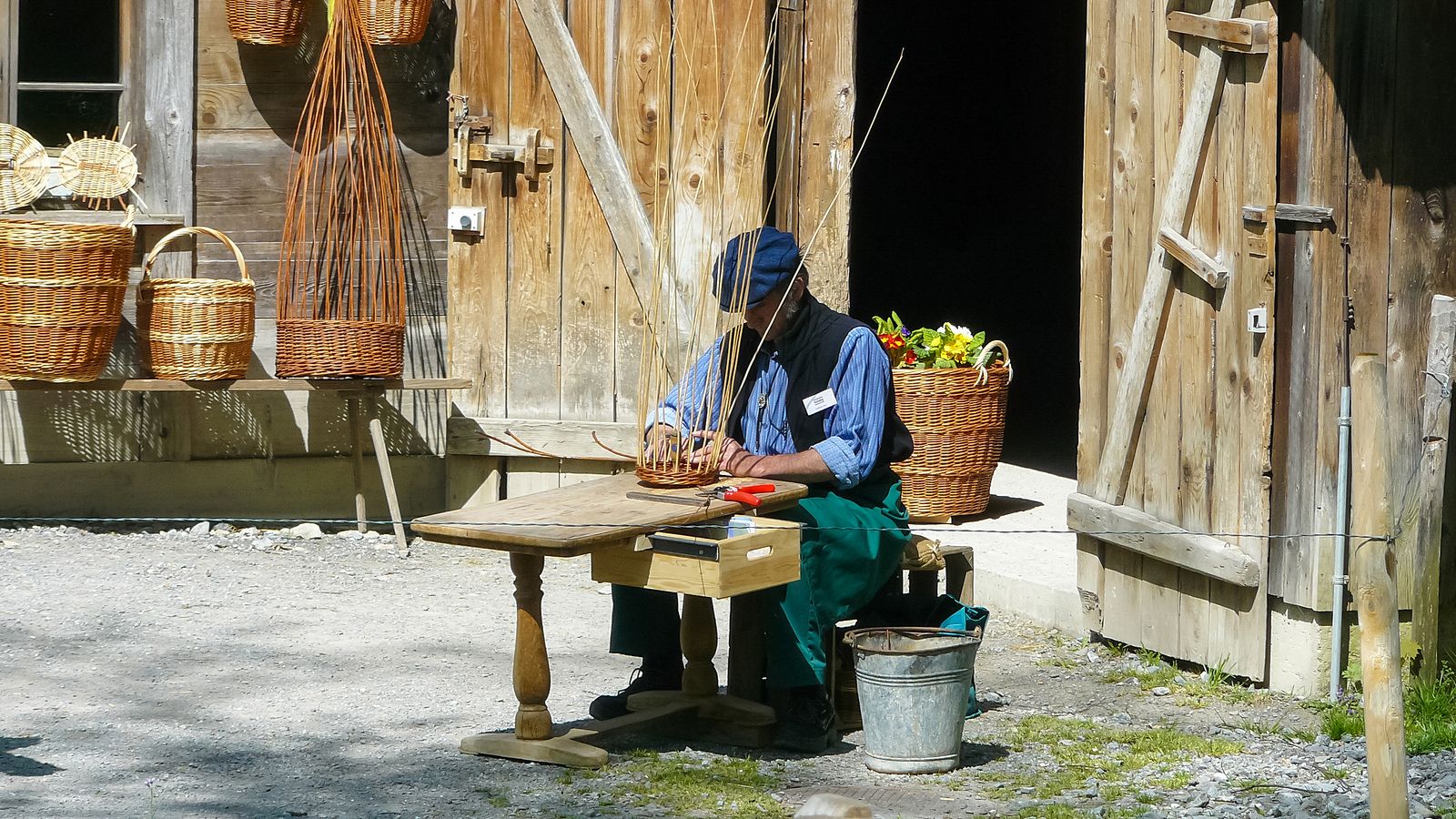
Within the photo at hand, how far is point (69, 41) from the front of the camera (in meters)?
7.59

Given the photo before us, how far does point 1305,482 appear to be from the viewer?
17.2 ft

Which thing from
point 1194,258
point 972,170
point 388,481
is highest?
point 972,170

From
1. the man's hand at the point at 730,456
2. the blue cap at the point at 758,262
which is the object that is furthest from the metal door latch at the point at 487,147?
the man's hand at the point at 730,456

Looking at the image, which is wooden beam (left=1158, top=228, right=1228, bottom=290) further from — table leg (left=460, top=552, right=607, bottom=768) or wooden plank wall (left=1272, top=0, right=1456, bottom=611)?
table leg (left=460, top=552, right=607, bottom=768)

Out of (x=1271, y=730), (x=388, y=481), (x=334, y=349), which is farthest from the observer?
(x=388, y=481)

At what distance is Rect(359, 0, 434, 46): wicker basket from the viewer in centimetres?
736

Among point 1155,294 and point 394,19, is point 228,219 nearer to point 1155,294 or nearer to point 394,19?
point 394,19

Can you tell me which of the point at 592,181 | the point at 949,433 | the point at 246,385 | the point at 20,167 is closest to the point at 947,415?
the point at 949,433

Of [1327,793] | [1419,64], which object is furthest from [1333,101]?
[1327,793]

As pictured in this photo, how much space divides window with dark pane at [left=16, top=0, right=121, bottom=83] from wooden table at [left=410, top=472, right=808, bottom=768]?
386 centimetres

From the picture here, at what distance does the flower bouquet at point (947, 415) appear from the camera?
7301mm

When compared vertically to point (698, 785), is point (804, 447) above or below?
above

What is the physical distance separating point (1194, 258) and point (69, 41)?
4958 mm

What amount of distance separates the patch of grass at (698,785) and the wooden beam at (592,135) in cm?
301
